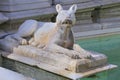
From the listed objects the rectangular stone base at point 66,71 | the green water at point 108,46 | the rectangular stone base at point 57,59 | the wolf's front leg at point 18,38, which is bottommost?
the green water at point 108,46

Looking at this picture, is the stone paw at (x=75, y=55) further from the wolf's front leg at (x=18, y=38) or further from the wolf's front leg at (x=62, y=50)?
the wolf's front leg at (x=18, y=38)

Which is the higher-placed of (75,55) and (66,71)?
(75,55)

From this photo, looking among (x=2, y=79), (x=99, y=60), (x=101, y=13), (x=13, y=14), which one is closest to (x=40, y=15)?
(x=13, y=14)

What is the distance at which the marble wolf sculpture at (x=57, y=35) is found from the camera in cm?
372

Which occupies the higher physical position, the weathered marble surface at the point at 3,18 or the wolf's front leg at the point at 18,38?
the weathered marble surface at the point at 3,18

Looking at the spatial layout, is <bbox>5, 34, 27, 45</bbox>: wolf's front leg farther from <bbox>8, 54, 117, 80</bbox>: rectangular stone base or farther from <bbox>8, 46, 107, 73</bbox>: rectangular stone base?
<bbox>8, 54, 117, 80</bbox>: rectangular stone base

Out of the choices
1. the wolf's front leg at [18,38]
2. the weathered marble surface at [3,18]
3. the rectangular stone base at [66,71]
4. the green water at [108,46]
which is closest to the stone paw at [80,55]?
the rectangular stone base at [66,71]

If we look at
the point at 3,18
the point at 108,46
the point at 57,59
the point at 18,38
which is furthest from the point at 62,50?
the point at 108,46

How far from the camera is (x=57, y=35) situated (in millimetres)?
3891

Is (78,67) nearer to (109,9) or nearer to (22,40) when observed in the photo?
(22,40)

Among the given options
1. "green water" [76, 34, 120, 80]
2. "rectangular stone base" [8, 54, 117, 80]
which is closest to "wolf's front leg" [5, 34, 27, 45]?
"rectangular stone base" [8, 54, 117, 80]

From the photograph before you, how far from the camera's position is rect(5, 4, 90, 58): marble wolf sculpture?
3.72 meters

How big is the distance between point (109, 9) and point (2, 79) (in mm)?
5625

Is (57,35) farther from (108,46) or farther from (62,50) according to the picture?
(108,46)
